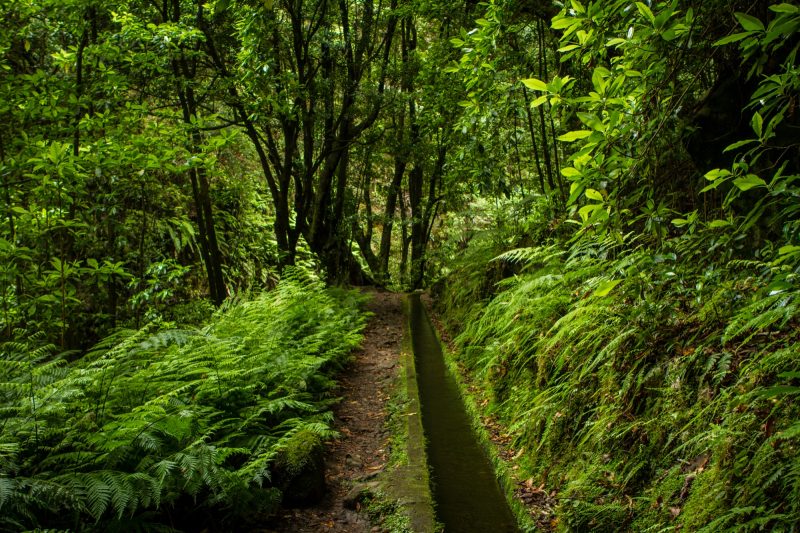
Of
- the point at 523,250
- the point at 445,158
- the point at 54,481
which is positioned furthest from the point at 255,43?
the point at 445,158

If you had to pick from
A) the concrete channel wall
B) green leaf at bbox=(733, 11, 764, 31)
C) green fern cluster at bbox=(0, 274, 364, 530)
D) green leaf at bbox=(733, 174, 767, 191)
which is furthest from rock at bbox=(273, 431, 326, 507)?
green leaf at bbox=(733, 11, 764, 31)

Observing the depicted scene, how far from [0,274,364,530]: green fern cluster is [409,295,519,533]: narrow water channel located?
1.11 metres

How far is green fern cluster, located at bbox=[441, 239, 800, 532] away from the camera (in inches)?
94.5

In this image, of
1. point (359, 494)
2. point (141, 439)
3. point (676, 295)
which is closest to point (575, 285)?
point (676, 295)

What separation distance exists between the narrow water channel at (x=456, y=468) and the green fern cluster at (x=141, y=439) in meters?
1.11

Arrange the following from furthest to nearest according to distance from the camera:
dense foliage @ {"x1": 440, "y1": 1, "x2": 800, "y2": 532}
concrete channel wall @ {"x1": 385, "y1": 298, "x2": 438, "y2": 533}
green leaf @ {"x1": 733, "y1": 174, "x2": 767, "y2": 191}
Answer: concrete channel wall @ {"x1": 385, "y1": 298, "x2": 438, "y2": 533}
dense foliage @ {"x1": 440, "y1": 1, "x2": 800, "y2": 532}
green leaf @ {"x1": 733, "y1": 174, "x2": 767, "y2": 191}

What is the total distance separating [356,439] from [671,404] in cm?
316

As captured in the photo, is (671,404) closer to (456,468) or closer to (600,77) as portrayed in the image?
(456,468)

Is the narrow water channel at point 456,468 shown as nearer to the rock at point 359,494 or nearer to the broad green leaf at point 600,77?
the rock at point 359,494

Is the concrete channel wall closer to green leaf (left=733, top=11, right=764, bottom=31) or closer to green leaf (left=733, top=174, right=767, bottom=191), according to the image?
green leaf (left=733, top=174, right=767, bottom=191)

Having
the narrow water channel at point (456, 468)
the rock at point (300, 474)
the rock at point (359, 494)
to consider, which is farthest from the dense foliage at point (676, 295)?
the rock at point (300, 474)

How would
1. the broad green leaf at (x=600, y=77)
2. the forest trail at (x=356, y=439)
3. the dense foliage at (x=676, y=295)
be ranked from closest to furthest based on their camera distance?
the dense foliage at (x=676, y=295) → the broad green leaf at (x=600, y=77) → the forest trail at (x=356, y=439)

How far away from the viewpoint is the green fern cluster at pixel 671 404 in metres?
2.40

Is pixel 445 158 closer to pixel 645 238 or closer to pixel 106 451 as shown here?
pixel 645 238
